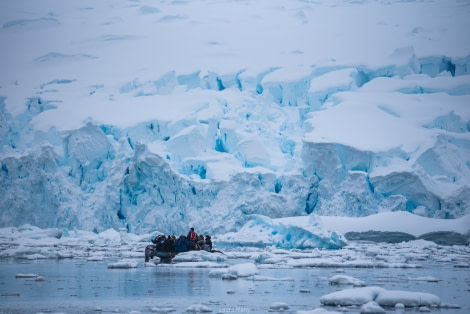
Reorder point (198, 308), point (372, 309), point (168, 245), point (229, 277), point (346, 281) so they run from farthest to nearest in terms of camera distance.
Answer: point (168, 245), point (229, 277), point (346, 281), point (198, 308), point (372, 309)

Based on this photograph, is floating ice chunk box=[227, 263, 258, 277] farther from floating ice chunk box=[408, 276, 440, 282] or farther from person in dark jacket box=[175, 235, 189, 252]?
person in dark jacket box=[175, 235, 189, 252]

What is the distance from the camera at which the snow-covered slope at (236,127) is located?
66.0 feet

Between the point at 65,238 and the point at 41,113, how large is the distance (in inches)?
295

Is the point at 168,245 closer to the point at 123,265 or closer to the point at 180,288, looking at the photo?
the point at 123,265

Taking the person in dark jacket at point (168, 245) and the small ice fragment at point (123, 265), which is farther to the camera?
the person in dark jacket at point (168, 245)

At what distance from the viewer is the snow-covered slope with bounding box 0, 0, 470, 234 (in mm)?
20109

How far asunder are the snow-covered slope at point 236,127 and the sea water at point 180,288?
26.9 ft

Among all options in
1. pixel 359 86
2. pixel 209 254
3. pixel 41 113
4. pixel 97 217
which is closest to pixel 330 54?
pixel 359 86

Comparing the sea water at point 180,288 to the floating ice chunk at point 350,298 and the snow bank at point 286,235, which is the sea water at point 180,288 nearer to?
the floating ice chunk at point 350,298

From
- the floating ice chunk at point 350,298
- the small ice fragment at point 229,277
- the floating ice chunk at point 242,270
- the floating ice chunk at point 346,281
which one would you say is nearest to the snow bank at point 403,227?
the floating ice chunk at point 242,270

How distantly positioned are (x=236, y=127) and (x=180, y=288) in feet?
50.6

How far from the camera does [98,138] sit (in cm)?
2166

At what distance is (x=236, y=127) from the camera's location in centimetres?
2356

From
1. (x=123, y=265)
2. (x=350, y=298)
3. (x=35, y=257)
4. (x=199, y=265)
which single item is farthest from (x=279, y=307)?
(x=35, y=257)
